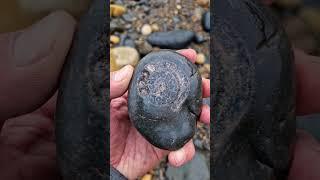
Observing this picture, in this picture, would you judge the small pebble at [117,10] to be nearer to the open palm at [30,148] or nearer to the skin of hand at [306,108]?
the open palm at [30,148]

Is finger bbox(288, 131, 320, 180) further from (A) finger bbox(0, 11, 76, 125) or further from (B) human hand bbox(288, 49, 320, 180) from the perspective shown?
(A) finger bbox(0, 11, 76, 125)

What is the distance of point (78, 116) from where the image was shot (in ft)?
2.14

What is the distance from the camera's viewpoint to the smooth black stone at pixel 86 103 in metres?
0.65

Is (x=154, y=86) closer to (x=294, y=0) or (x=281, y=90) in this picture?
(x=281, y=90)

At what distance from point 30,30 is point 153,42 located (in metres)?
0.53

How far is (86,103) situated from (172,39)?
1.81 feet

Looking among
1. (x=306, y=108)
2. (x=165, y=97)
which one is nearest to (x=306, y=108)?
(x=306, y=108)

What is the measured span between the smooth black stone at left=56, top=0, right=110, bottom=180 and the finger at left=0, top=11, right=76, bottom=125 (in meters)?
0.03

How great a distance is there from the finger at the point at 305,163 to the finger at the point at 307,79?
91 mm

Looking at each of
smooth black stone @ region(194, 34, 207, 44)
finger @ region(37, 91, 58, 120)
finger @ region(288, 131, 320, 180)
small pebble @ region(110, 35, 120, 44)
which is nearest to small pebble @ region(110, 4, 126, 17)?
small pebble @ region(110, 35, 120, 44)

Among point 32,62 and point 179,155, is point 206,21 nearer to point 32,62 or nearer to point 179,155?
point 179,155

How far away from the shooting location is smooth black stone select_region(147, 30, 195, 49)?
1152mm

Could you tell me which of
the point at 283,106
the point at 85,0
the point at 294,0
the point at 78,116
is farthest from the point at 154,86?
the point at 294,0

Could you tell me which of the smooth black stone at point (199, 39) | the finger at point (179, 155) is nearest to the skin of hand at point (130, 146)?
the finger at point (179, 155)
